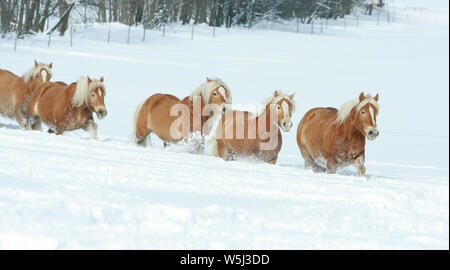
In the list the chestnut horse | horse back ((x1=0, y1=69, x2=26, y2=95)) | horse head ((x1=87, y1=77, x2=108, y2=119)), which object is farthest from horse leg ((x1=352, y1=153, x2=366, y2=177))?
horse back ((x1=0, y1=69, x2=26, y2=95))

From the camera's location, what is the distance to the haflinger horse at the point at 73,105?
9.28m

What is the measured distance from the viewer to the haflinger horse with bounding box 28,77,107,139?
9281 millimetres

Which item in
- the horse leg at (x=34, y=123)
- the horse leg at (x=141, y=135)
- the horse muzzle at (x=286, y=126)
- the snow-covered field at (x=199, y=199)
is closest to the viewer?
the snow-covered field at (x=199, y=199)

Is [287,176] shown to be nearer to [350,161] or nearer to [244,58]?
[350,161]

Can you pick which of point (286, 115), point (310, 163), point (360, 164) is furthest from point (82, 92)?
point (360, 164)

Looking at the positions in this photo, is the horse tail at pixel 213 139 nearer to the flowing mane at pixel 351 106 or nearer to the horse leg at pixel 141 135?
the horse leg at pixel 141 135

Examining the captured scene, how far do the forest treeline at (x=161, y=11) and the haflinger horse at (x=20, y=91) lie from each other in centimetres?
2008

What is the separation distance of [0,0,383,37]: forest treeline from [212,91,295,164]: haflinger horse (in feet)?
77.8

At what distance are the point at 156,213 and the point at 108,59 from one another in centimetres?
2361

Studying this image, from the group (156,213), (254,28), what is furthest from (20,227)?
(254,28)

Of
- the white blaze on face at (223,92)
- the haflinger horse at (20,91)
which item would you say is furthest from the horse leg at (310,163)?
the haflinger horse at (20,91)

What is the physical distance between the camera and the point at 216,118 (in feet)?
29.5

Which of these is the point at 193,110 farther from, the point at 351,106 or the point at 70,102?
the point at 351,106

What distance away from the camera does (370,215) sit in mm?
4000
